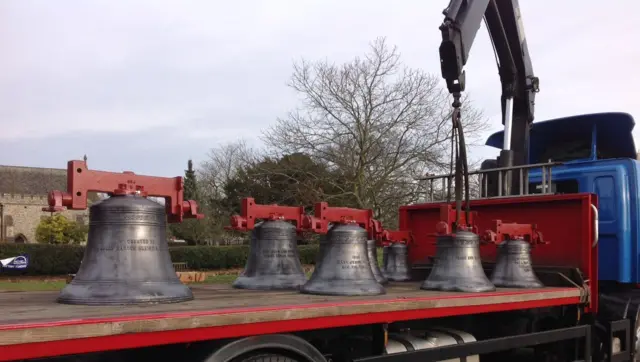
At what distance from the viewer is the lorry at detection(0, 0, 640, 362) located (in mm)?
3160

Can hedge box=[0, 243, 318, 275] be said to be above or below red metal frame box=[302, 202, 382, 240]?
below

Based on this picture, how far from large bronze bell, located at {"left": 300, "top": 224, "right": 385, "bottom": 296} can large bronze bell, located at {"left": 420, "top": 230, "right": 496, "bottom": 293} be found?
0.93 m

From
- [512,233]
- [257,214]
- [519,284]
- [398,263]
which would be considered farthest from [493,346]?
[398,263]

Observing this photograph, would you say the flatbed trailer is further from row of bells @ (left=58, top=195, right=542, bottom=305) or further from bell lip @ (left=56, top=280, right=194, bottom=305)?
row of bells @ (left=58, top=195, right=542, bottom=305)

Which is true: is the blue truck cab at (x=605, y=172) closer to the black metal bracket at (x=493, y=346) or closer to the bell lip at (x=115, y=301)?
the black metal bracket at (x=493, y=346)

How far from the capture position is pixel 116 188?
409cm

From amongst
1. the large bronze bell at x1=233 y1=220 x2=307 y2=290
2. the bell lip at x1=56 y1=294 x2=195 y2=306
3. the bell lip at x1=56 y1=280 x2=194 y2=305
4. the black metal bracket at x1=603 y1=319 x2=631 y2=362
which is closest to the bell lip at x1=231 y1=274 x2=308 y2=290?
the large bronze bell at x1=233 y1=220 x2=307 y2=290

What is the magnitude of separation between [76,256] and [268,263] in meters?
25.5

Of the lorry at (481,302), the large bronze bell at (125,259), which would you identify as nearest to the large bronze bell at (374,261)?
the lorry at (481,302)

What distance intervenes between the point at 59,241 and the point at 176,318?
1959 inches

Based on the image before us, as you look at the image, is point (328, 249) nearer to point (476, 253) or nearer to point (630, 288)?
point (476, 253)

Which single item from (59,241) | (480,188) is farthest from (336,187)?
(59,241)

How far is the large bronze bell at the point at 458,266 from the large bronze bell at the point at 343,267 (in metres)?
0.93

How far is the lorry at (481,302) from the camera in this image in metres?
3.16
